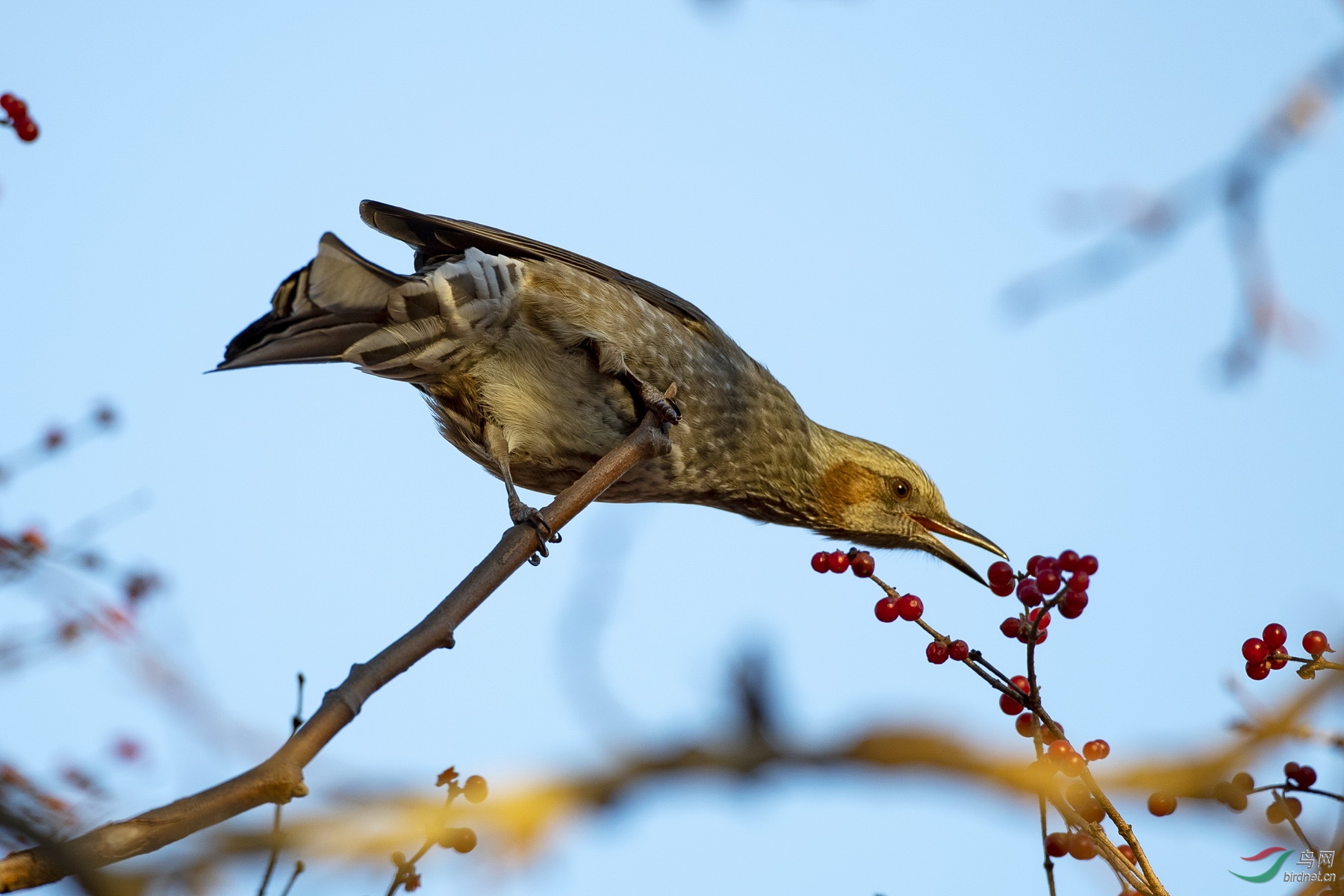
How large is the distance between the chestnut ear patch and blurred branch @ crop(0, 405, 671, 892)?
7.54 ft

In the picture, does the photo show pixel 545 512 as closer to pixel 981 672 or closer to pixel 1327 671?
pixel 981 672

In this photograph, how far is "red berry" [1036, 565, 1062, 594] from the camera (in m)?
2.54

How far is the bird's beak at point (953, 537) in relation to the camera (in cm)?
512

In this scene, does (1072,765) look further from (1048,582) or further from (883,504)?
(883,504)

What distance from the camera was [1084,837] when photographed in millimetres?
2256

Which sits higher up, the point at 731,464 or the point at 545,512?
the point at 731,464

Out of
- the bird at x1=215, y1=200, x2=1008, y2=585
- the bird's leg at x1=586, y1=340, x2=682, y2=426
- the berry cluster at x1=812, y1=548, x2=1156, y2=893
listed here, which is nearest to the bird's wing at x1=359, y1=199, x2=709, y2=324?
the bird at x1=215, y1=200, x2=1008, y2=585

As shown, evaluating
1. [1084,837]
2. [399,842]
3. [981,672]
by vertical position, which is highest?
[981,672]

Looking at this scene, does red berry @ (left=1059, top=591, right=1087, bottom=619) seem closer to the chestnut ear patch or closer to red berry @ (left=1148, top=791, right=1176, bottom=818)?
red berry @ (left=1148, top=791, right=1176, bottom=818)

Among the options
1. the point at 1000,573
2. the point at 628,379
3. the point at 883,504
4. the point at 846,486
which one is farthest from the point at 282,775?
the point at 883,504

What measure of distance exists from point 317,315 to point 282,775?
6.59 feet

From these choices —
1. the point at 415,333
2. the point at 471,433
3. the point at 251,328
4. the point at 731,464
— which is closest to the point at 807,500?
the point at 731,464

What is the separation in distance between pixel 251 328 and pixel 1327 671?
8.97 feet

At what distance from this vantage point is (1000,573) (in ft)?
10.1
